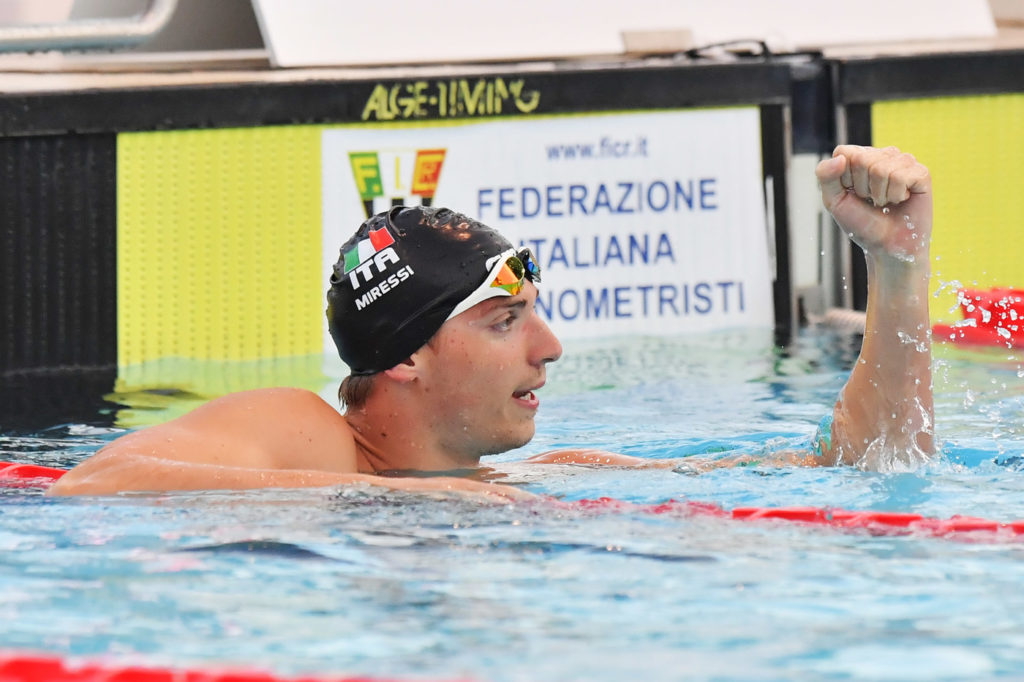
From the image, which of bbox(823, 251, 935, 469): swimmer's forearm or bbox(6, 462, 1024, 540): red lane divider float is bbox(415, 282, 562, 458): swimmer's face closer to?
bbox(6, 462, 1024, 540): red lane divider float

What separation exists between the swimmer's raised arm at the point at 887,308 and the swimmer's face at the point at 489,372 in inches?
25.6

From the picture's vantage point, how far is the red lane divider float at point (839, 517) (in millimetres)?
2662

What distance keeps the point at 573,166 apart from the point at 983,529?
3515 millimetres

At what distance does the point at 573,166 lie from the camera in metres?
5.98

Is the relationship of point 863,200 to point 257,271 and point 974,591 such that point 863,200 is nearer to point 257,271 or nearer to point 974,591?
point 974,591

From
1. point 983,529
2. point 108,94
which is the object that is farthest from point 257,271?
point 983,529

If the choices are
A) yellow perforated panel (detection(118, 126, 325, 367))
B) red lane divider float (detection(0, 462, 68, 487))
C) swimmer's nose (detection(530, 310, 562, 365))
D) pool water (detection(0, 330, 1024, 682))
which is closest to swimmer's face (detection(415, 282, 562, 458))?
swimmer's nose (detection(530, 310, 562, 365))

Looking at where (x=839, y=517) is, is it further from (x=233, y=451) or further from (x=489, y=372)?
Answer: (x=233, y=451)

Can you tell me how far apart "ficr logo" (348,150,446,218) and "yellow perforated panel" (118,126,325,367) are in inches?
6.7

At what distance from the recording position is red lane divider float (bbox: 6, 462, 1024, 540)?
105 inches

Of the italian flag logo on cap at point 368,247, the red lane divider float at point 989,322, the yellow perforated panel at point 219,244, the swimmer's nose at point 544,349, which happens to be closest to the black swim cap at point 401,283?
the italian flag logo on cap at point 368,247

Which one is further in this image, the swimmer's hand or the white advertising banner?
the white advertising banner

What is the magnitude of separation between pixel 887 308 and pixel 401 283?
999 mm

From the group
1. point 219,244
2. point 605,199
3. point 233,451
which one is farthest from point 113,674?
point 605,199
